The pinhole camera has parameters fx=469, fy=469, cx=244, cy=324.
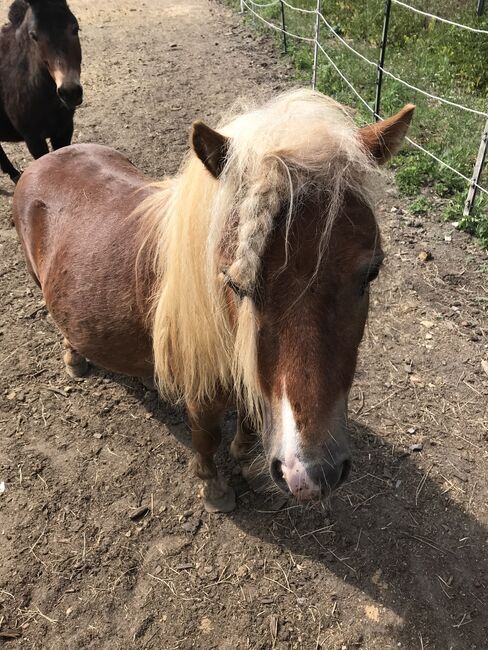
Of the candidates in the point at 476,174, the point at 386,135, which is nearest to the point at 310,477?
the point at 386,135

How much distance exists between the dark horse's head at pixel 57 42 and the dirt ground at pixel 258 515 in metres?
1.92

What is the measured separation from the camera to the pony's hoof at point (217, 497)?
8.55ft

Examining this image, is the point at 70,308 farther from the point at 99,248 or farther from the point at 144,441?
the point at 144,441

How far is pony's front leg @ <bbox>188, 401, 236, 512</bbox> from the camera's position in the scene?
2.26 metres

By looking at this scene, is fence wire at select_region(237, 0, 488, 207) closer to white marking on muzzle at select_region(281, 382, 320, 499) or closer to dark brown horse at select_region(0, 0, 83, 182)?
dark brown horse at select_region(0, 0, 83, 182)

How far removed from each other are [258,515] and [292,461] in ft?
4.74

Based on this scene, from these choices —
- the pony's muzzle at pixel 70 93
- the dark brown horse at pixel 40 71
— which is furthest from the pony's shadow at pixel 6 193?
the pony's muzzle at pixel 70 93

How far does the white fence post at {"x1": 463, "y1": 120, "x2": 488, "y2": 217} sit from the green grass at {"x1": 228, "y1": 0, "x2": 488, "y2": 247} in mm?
78


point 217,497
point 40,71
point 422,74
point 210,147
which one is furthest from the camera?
point 422,74

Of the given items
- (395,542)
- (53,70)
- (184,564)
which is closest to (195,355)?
(184,564)

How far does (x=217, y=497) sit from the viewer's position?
2.62 meters

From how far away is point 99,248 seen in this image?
244 cm

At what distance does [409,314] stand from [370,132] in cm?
236

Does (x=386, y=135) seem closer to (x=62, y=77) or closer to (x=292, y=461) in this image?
(x=292, y=461)
